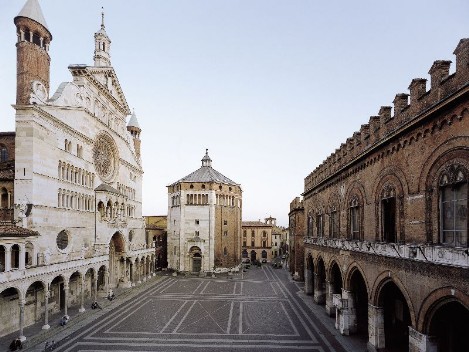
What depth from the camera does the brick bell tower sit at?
32.0m

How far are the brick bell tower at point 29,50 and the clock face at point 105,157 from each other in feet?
31.4

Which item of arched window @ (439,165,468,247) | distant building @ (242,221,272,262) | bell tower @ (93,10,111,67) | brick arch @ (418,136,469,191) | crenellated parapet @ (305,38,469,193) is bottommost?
distant building @ (242,221,272,262)

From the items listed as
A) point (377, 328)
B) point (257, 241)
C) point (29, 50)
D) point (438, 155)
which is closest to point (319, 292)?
point (377, 328)

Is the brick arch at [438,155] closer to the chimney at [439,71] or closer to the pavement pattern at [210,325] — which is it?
the chimney at [439,71]

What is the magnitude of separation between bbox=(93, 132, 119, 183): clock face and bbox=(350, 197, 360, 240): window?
28128mm

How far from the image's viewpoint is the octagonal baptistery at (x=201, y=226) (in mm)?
61812

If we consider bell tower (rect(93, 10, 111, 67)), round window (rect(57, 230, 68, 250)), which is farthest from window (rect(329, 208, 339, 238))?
bell tower (rect(93, 10, 111, 67))

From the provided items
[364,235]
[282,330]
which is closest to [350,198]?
[364,235]

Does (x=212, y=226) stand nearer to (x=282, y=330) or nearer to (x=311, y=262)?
(x=311, y=262)

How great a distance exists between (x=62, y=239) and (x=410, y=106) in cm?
2974

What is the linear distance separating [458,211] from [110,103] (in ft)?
130

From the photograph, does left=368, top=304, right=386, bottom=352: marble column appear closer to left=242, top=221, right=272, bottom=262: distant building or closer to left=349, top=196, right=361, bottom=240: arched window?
left=349, top=196, right=361, bottom=240: arched window

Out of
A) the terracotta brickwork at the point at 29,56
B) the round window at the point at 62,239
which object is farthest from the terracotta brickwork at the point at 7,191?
the terracotta brickwork at the point at 29,56

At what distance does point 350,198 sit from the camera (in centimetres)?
2583
